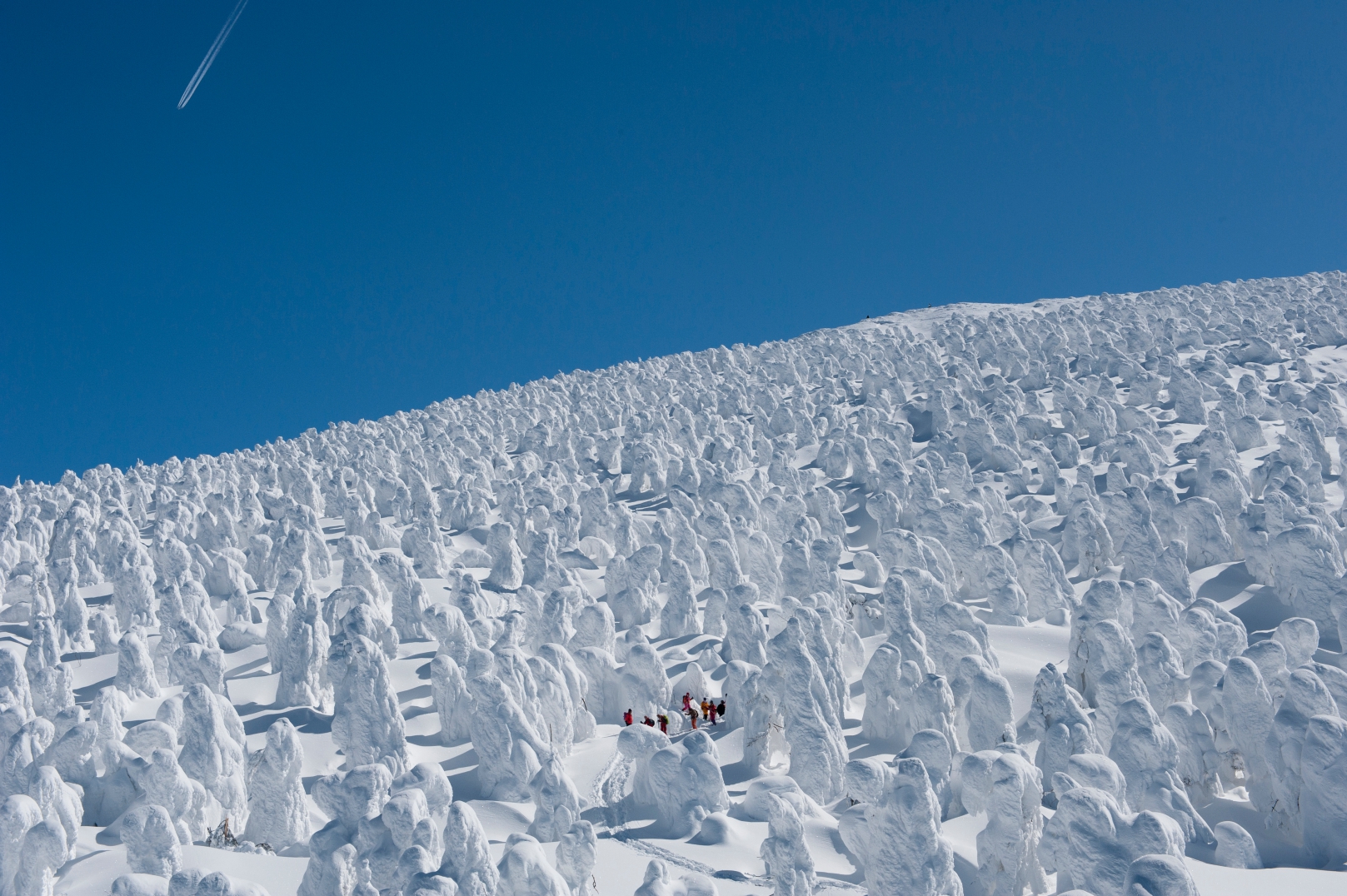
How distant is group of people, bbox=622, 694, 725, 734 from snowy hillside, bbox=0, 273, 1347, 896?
161 mm

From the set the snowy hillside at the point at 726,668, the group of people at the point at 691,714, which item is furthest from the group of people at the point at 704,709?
the snowy hillside at the point at 726,668

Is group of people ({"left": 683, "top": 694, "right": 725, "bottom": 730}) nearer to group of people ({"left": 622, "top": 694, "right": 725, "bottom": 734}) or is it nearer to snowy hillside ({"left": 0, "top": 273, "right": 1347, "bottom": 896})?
group of people ({"left": 622, "top": 694, "right": 725, "bottom": 734})

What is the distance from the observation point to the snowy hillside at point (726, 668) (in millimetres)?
9992

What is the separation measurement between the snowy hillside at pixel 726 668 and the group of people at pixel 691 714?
161mm

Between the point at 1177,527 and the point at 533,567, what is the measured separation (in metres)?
14.1

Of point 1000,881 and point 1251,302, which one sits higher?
point 1251,302

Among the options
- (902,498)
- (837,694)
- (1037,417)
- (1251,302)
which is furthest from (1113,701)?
(1251,302)

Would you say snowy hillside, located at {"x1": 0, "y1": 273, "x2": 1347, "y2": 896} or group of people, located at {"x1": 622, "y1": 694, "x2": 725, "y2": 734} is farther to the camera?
group of people, located at {"x1": 622, "y1": 694, "x2": 725, "y2": 734}

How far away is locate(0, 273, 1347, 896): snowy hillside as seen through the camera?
32.8 feet

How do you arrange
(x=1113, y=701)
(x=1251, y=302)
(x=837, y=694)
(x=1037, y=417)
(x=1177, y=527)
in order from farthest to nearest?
1. (x=1251, y=302)
2. (x=1037, y=417)
3. (x=1177, y=527)
4. (x=837, y=694)
5. (x=1113, y=701)

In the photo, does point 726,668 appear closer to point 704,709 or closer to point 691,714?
point 704,709

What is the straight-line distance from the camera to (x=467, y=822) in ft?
30.3

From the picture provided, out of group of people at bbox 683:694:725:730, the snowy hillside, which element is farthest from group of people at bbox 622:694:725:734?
the snowy hillside

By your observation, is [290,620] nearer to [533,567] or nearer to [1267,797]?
[533,567]
